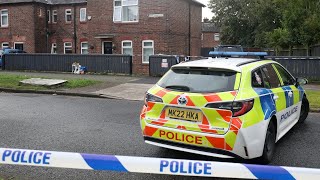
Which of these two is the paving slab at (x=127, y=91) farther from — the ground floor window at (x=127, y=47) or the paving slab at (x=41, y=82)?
the ground floor window at (x=127, y=47)

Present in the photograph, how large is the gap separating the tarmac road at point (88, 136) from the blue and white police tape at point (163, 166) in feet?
4.89

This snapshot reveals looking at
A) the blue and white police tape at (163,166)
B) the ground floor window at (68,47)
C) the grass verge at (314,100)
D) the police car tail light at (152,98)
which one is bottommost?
the grass verge at (314,100)

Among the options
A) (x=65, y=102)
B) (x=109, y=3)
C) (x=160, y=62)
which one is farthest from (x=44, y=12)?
(x=65, y=102)

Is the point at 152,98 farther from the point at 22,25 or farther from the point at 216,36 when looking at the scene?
the point at 216,36

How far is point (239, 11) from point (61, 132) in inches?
1702

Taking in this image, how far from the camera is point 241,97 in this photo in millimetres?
4875

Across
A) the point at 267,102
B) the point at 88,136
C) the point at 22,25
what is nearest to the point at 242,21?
the point at 22,25

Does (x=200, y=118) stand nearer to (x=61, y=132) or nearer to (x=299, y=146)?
(x=299, y=146)

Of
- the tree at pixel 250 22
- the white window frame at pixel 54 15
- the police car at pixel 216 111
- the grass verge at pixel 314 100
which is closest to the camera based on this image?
the police car at pixel 216 111

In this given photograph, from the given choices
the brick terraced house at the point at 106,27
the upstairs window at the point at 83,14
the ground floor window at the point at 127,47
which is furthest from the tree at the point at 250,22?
the upstairs window at the point at 83,14

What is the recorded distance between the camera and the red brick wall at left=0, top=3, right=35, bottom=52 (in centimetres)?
3200

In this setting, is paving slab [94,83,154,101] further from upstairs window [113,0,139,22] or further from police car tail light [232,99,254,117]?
upstairs window [113,0,139,22]

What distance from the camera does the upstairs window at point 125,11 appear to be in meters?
25.0

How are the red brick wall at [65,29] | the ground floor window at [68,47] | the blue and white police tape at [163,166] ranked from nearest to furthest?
the blue and white police tape at [163,166] < the red brick wall at [65,29] < the ground floor window at [68,47]
